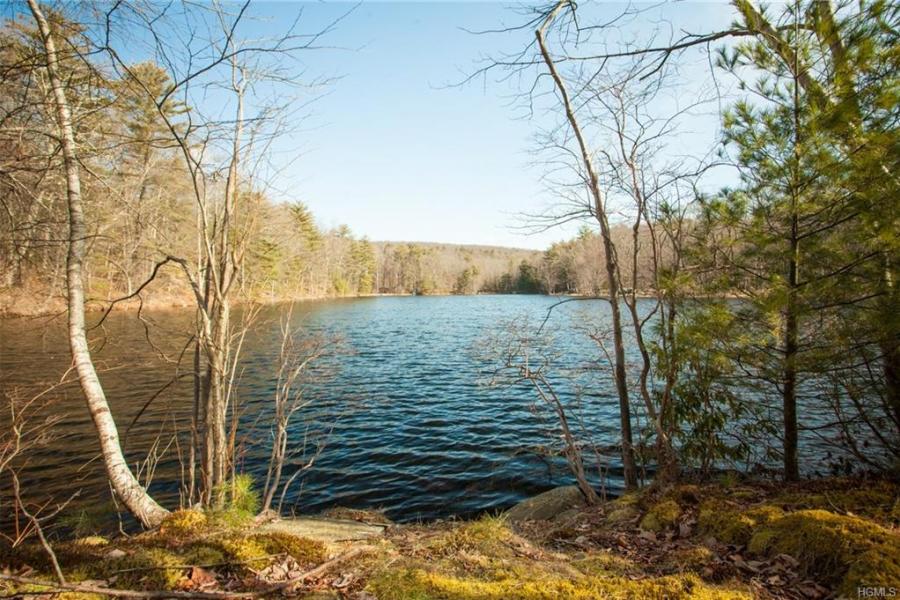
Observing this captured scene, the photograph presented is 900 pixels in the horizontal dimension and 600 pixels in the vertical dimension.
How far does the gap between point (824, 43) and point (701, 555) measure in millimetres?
4365

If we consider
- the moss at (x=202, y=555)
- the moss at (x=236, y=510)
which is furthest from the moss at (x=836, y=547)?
the moss at (x=236, y=510)

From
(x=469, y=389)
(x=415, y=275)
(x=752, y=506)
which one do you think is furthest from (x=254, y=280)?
(x=415, y=275)

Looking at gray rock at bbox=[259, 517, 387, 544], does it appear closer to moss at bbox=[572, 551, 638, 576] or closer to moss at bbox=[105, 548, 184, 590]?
moss at bbox=[105, 548, 184, 590]

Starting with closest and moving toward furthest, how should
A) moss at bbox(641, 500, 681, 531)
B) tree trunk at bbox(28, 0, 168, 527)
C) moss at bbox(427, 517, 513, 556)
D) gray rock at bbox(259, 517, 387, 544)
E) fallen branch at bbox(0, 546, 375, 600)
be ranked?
fallen branch at bbox(0, 546, 375, 600) < moss at bbox(427, 517, 513, 556) < gray rock at bbox(259, 517, 387, 544) < moss at bbox(641, 500, 681, 531) < tree trunk at bbox(28, 0, 168, 527)

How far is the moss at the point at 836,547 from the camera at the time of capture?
2055 mm

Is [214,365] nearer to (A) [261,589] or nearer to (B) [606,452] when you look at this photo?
(A) [261,589]

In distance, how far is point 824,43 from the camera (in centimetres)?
362

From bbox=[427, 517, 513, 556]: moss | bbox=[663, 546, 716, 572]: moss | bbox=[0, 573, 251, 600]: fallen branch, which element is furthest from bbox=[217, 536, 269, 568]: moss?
bbox=[663, 546, 716, 572]: moss

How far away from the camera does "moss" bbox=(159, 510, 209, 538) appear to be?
2.87 m

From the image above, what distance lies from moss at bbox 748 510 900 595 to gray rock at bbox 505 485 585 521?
112 inches

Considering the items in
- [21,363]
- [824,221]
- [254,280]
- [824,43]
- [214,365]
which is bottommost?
[21,363]

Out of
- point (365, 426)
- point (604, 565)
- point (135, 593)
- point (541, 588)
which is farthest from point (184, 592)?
point (365, 426)

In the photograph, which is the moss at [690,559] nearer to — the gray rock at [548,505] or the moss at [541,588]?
the moss at [541,588]

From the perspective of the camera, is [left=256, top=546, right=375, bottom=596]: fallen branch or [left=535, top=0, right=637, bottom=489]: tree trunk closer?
[left=256, top=546, right=375, bottom=596]: fallen branch
